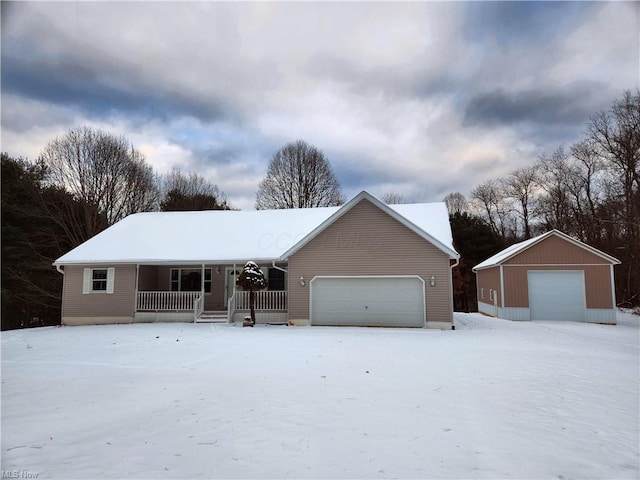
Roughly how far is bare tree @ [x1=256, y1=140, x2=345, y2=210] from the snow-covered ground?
22526 mm

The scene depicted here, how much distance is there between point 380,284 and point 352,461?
1170cm

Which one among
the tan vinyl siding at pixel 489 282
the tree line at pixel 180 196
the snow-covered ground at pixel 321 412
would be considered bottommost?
the snow-covered ground at pixel 321 412

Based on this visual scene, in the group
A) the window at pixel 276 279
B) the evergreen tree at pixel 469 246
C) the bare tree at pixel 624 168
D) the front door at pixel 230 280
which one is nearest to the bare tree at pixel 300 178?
the evergreen tree at pixel 469 246

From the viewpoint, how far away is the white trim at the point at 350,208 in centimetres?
1460

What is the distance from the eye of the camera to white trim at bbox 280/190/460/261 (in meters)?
14.6

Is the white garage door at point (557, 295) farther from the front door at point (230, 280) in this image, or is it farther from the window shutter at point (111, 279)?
the window shutter at point (111, 279)

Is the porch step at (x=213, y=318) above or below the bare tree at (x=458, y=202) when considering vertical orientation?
below

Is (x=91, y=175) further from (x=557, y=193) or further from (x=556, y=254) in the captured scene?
(x=557, y=193)

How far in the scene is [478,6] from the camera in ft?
33.1

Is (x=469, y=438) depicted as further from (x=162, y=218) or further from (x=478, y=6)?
(x=162, y=218)

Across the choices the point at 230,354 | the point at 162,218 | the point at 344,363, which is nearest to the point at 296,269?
the point at 230,354

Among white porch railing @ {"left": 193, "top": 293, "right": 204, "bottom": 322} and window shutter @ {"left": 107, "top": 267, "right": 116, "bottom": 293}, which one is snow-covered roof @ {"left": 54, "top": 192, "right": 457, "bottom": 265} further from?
white porch railing @ {"left": 193, "top": 293, "right": 204, "bottom": 322}

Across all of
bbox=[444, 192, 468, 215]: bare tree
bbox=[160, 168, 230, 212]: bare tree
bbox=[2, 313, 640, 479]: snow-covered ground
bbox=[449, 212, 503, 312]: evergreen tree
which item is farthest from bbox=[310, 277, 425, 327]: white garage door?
bbox=[444, 192, 468, 215]: bare tree

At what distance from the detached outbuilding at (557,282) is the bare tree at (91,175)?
2506cm
